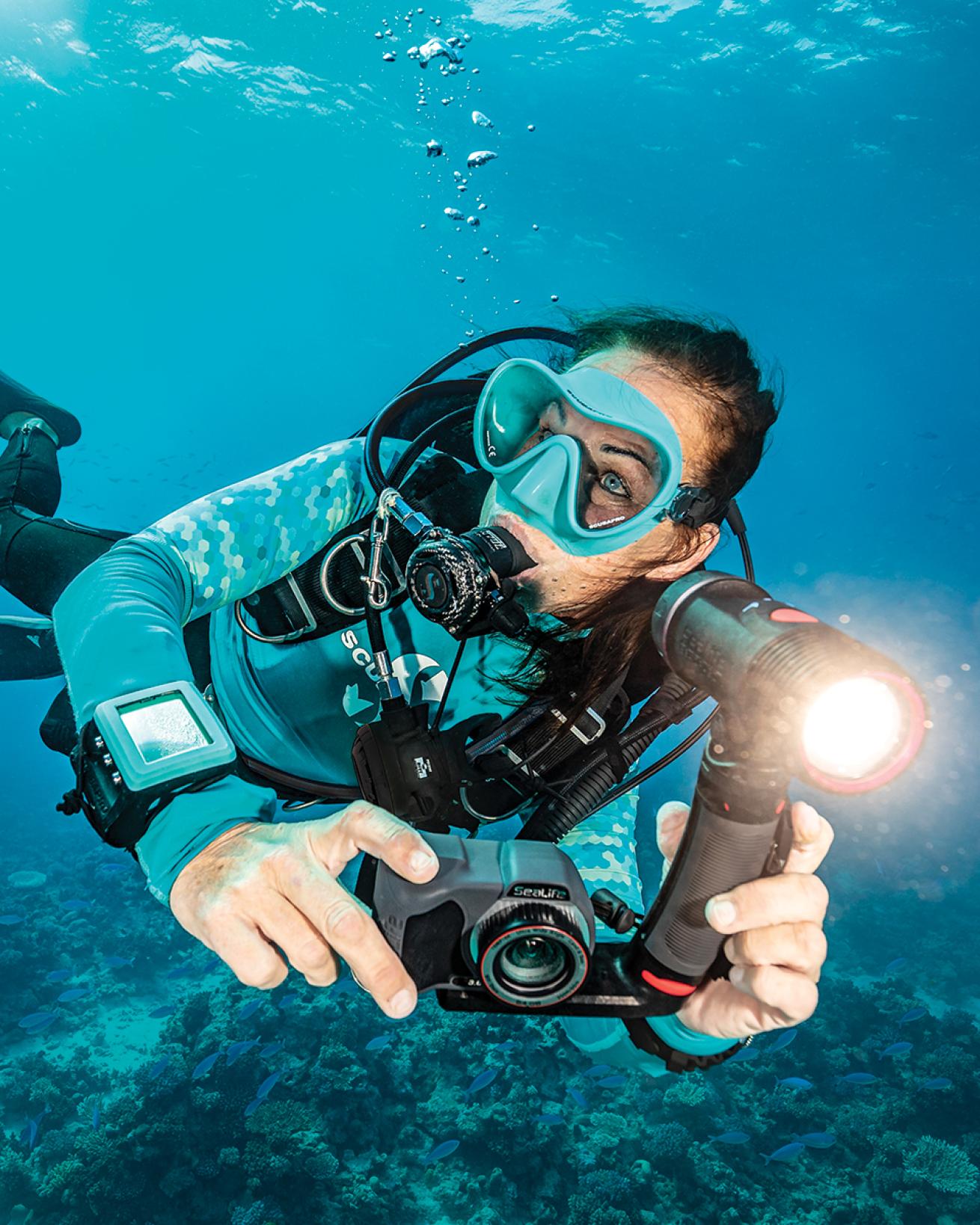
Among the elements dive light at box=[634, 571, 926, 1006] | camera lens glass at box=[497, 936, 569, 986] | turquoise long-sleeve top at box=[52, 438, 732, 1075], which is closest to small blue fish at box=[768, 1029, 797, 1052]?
turquoise long-sleeve top at box=[52, 438, 732, 1075]

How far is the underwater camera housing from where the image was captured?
4.32 ft

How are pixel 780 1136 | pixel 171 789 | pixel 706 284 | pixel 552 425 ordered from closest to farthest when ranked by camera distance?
pixel 171 789 < pixel 552 425 < pixel 780 1136 < pixel 706 284

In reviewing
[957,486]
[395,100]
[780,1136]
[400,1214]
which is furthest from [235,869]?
[957,486]

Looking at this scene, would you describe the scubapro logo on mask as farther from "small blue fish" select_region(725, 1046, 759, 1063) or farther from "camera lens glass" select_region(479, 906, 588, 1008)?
"small blue fish" select_region(725, 1046, 759, 1063)

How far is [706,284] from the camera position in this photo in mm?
35750

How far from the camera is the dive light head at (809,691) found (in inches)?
41.2

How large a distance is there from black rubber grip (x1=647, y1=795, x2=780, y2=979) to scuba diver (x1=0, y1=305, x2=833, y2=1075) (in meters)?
0.05

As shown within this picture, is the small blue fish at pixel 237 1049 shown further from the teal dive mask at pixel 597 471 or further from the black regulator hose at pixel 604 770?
the teal dive mask at pixel 597 471

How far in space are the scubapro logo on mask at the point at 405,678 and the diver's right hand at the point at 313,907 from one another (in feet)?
6.05

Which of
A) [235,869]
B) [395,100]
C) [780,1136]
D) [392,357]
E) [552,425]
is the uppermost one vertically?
[392,357]

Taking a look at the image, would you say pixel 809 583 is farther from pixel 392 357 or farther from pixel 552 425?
pixel 552 425

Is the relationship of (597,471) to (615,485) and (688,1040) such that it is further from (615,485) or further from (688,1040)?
(688,1040)

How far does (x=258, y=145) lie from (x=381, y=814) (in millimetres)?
40543

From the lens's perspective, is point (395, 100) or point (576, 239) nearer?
point (395, 100)
